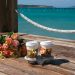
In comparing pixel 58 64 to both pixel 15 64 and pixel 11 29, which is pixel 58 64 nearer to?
pixel 15 64

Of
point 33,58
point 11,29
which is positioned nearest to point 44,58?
point 33,58

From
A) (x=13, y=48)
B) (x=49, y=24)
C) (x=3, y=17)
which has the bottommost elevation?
(x=49, y=24)

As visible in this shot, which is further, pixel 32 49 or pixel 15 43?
pixel 15 43

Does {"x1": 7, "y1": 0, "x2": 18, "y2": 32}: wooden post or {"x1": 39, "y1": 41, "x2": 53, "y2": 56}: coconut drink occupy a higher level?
{"x1": 39, "y1": 41, "x2": 53, "y2": 56}: coconut drink

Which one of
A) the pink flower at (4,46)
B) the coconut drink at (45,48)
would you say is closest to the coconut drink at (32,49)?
the coconut drink at (45,48)

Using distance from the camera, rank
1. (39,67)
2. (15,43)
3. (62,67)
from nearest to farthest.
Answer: (62,67), (39,67), (15,43)

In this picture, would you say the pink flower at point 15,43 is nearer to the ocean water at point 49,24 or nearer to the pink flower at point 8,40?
the pink flower at point 8,40

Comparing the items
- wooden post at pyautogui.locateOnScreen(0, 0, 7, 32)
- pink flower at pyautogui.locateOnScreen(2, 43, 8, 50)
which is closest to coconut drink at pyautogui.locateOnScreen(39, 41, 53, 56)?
pink flower at pyautogui.locateOnScreen(2, 43, 8, 50)

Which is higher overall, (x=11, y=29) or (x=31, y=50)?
(x=31, y=50)

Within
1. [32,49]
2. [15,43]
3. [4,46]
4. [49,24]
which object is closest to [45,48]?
[32,49]

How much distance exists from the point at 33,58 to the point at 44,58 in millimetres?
120

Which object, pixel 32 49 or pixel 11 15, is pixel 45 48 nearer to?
pixel 32 49

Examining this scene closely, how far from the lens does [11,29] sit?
682 cm

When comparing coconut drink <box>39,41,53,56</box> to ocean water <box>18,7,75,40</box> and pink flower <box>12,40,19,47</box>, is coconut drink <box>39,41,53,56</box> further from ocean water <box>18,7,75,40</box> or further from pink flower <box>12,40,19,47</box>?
ocean water <box>18,7,75,40</box>
